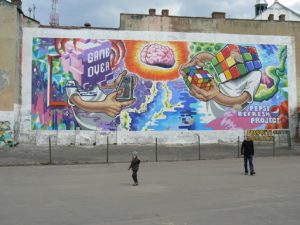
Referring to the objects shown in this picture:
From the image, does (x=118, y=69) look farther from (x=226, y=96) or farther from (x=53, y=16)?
(x=53, y=16)

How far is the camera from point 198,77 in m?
38.1

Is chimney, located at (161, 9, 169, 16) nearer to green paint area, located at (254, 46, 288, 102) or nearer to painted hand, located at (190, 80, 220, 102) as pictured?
painted hand, located at (190, 80, 220, 102)

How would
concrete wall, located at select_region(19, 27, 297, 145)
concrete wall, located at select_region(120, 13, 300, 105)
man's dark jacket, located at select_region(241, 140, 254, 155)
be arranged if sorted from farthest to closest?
concrete wall, located at select_region(120, 13, 300, 105) < concrete wall, located at select_region(19, 27, 297, 145) < man's dark jacket, located at select_region(241, 140, 254, 155)

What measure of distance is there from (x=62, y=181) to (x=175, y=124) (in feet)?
69.3

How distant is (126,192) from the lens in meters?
14.0

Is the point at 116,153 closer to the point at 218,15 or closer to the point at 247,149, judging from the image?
the point at 247,149

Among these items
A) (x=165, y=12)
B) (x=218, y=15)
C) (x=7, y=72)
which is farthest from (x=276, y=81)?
(x=7, y=72)

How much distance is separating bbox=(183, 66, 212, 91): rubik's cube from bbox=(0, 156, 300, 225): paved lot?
1739cm

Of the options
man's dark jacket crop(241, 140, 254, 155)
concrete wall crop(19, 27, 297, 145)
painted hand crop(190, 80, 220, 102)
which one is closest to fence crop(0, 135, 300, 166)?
concrete wall crop(19, 27, 297, 145)

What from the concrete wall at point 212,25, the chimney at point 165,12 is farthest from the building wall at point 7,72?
the chimney at point 165,12

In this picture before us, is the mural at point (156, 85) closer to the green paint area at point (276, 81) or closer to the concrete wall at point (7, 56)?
the green paint area at point (276, 81)

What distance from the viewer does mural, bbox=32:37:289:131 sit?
3578cm

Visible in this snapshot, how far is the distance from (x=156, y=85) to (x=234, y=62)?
7.01 m

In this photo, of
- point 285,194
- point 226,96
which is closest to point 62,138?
point 226,96
